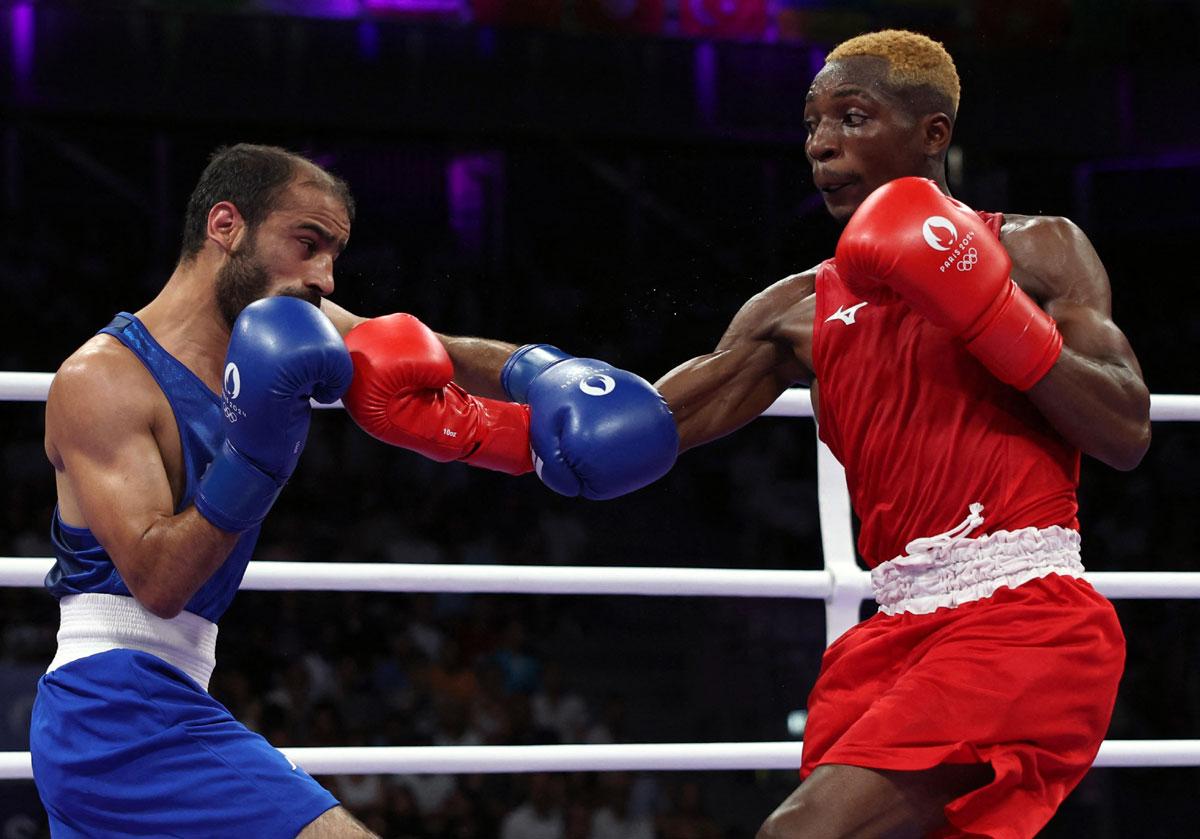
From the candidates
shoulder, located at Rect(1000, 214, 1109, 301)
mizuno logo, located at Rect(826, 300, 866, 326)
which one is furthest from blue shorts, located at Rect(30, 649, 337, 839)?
shoulder, located at Rect(1000, 214, 1109, 301)

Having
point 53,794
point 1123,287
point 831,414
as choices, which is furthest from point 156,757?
point 1123,287

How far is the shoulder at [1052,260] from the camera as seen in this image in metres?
1.99

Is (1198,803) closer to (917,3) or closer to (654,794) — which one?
(654,794)

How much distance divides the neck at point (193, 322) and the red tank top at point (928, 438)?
2.88 ft

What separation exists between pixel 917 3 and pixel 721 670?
197 inches

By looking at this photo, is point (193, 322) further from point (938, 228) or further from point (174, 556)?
point (938, 228)

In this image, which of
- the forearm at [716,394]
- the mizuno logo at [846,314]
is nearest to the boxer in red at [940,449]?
the mizuno logo at [846,314]

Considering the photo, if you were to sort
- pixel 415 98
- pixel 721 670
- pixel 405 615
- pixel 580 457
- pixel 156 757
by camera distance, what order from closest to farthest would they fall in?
pixel 156 757, pixel 580 457, pixel 405 615, pixel 721 670, pixel 415 98

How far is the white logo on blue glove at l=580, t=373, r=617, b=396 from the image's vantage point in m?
2.04

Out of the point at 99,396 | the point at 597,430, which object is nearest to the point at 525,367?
the point at 597,430

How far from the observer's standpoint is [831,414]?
2123mm

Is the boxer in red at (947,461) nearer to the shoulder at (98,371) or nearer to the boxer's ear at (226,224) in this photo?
the boxer's ear at (226,224)

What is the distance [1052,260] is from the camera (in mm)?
2010

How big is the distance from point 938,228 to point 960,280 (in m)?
0.07
